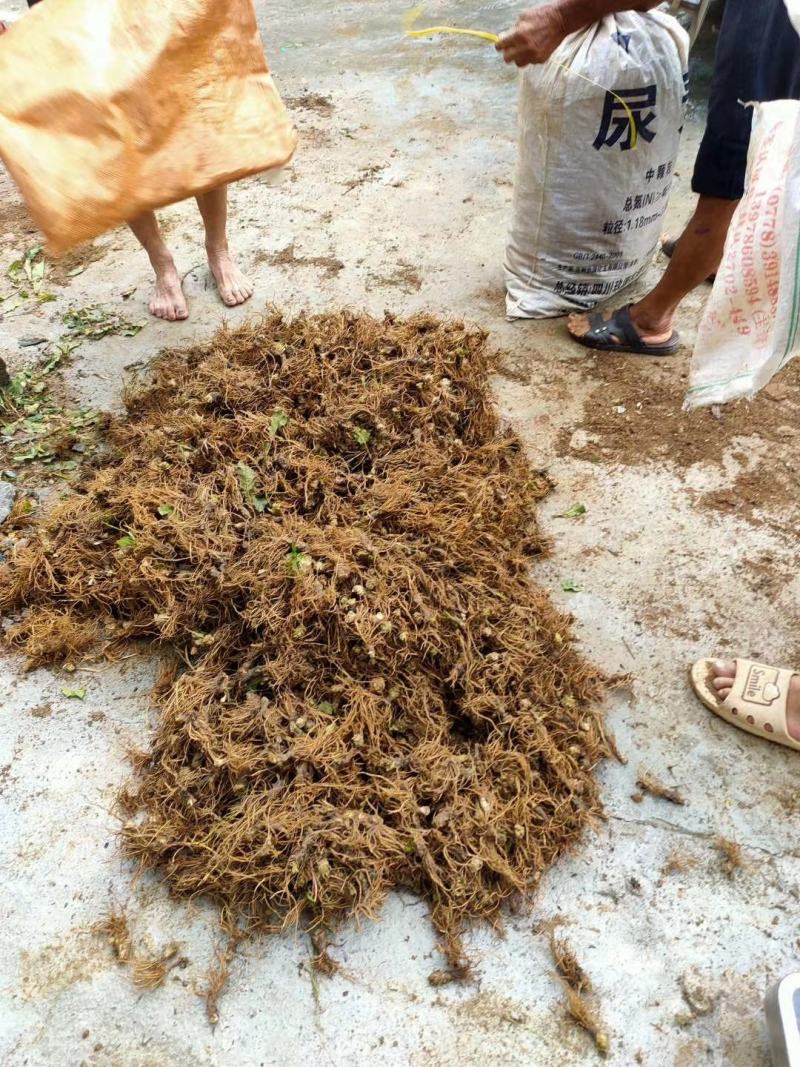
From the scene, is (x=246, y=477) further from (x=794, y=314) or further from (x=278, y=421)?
(x=794, y=314)

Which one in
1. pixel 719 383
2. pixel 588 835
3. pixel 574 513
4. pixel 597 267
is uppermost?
pixel 719 383

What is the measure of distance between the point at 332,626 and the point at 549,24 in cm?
187

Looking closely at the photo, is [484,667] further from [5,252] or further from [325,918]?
[5,252]

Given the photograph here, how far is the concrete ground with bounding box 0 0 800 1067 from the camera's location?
4.36ft

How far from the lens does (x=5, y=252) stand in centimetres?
329

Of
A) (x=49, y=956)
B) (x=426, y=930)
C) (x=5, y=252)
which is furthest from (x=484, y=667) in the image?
(x=5, y=252)

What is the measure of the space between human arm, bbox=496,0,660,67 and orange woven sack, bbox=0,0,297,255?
32.6 inches

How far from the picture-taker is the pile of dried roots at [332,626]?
1.46 meters

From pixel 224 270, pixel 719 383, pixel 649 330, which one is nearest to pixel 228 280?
pixel 224 270

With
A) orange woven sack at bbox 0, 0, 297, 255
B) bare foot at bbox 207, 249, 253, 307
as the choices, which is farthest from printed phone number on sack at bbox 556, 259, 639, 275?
orange woven sack at bbox 0, 0, 297, 255

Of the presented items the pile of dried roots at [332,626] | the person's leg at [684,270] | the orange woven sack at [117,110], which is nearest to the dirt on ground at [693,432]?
the person's leg at [684,270]

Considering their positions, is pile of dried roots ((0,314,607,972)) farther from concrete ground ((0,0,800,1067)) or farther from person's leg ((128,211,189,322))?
person's leg ((128,211,189,322))

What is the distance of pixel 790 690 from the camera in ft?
5.44

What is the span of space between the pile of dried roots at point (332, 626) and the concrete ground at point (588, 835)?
84 mm
